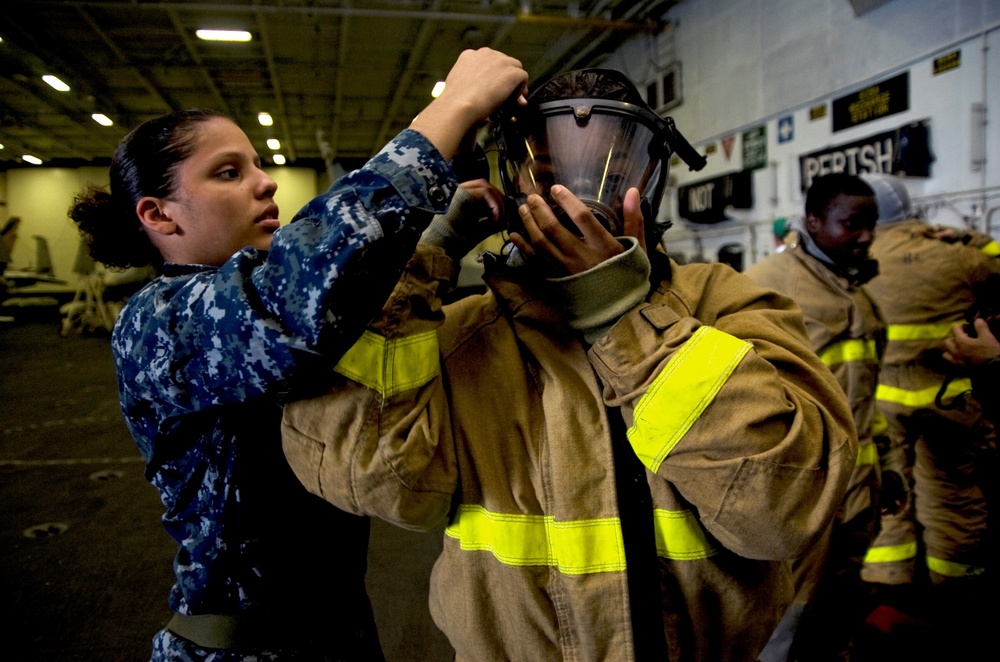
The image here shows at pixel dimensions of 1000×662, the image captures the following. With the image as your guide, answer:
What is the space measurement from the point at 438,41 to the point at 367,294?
10.3 metres

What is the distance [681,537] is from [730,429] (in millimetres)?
228

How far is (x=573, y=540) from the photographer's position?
90 centimetres

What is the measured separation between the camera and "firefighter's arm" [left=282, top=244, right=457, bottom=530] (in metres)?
0.83

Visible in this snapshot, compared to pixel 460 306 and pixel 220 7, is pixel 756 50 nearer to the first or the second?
pixel 220 7

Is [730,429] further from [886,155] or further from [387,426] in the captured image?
[886,155]

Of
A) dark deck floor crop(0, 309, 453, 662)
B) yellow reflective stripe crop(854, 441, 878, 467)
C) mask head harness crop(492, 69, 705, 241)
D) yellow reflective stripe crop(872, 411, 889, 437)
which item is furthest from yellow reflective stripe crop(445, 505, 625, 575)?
yellow reflective stripe crop(872, 411, 889, 437)

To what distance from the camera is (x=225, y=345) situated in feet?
2.65

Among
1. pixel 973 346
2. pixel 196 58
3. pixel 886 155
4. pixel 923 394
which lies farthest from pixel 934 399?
pixel 196 58

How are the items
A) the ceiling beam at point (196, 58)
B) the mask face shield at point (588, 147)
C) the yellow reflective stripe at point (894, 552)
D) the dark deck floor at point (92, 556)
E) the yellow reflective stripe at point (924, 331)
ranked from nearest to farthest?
the mask face shield at point (588, 147) < the dark deck floor at point (92, 556) < the yellow reflective stripe at point (894, 552) < the yellow reflective stripe at point (924, 331) < the ceiling beam at point (196, 58)

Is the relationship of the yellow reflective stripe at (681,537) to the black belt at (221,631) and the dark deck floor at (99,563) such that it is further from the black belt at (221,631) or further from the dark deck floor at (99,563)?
the dark deck floor at (99,563)

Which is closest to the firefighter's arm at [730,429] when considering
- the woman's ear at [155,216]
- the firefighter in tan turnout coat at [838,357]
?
the woman's ear at [155,216]

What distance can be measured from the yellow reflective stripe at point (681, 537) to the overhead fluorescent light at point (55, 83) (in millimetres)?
13408

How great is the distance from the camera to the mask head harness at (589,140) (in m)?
1.05

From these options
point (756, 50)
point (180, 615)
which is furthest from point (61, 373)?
point (756, 50)
